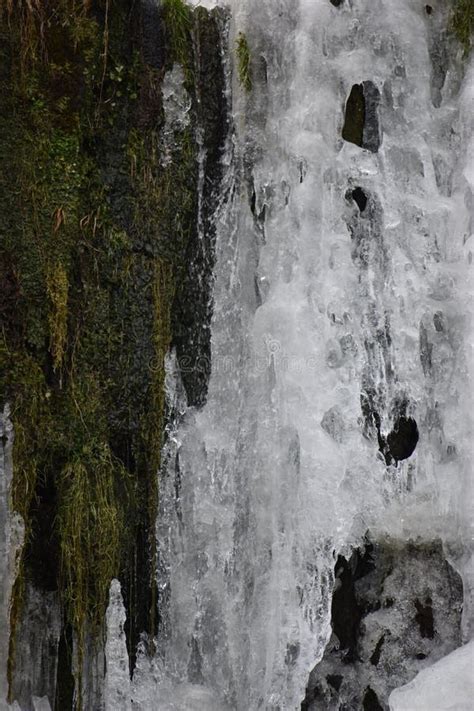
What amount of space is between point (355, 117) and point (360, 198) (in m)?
0.43

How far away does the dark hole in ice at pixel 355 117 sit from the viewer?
4.62 m

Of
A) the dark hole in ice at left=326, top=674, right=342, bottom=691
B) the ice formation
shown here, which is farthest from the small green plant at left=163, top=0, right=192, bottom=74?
the dark hole in ice at left=326, top=674, right=342, bottom=691

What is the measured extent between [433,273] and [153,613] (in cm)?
218

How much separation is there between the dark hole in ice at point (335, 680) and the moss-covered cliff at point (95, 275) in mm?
977

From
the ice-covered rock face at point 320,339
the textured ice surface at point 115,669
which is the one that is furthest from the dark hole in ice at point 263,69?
the textured ice surface at point 115,669

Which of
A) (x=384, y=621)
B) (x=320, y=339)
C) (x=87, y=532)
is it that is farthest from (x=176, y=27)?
(x=384, y=621)

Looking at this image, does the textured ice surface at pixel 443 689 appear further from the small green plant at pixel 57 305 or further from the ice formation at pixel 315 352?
the small green plant at pixel 57 305

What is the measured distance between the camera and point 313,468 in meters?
4.38

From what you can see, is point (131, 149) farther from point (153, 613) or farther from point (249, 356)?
point (153, 613)

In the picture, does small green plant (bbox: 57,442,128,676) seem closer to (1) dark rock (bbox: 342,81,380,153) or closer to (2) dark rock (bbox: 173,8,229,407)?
(2) dark rock (bbox: 173,8,229,407)

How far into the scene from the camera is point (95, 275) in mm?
4336

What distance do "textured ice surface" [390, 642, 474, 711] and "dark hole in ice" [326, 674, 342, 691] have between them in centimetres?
64

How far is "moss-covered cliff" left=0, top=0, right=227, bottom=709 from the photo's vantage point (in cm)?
422

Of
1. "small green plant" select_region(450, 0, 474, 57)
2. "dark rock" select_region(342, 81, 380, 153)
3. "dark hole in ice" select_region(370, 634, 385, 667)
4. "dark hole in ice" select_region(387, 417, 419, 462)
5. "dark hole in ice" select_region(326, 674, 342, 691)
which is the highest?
"small green plant" select_region(450, 0, 474, 57)
